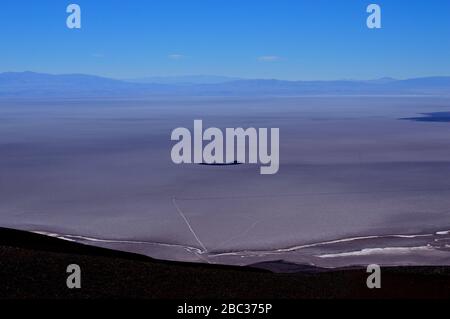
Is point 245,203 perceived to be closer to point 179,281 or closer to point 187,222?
point 187,222

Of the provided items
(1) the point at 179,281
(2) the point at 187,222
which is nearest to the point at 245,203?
(2) the point at 187,222

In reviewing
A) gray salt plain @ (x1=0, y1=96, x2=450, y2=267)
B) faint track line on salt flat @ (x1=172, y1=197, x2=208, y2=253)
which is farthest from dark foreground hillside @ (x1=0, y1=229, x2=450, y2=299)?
faint track line on salt flat @ (x1=172, y1=197, x2=208, y2=253)

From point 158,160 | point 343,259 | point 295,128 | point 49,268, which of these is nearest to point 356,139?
point 295,128

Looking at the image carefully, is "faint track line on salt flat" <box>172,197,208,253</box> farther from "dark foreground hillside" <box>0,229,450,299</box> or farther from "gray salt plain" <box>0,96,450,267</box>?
"dark foreground hillside" <box>0,229,450,299</box>

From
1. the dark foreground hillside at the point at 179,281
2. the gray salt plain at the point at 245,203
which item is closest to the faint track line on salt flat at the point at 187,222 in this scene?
the gray salt plain at the point at 245,203

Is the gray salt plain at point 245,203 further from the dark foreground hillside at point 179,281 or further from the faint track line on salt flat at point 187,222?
the dark foreground hillside at point 179,281
